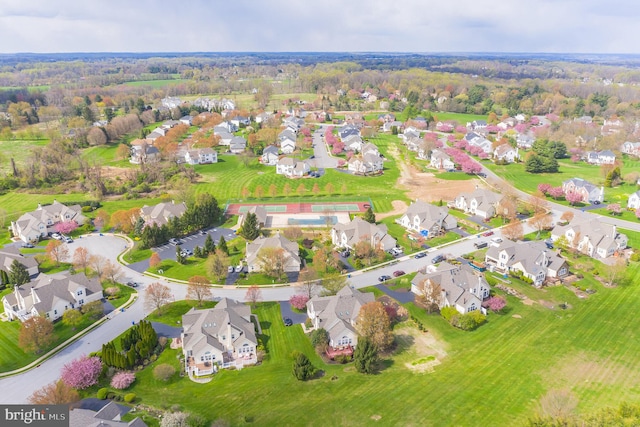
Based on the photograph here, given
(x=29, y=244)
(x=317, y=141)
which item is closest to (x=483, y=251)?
(x=29, y=244)

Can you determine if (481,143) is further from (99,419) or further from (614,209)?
(99,419)

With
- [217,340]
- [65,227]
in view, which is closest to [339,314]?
[217,340]

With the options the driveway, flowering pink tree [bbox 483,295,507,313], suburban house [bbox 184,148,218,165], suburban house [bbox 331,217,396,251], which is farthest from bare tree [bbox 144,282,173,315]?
suburban house [bbox 184,148,218,165]

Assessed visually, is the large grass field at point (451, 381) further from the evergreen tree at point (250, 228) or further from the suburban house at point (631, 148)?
the suburban house at point (631, 148)

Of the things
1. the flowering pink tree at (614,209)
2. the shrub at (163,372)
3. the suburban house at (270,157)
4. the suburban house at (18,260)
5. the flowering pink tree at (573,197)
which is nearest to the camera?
the shrub at (163,372)

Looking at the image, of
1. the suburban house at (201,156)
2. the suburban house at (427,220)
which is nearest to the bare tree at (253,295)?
the suburban house at (427,220)

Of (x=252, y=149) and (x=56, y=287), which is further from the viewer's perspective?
(x=252, y=149)

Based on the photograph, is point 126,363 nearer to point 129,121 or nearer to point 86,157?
point 86,157

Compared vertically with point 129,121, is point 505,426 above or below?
below
